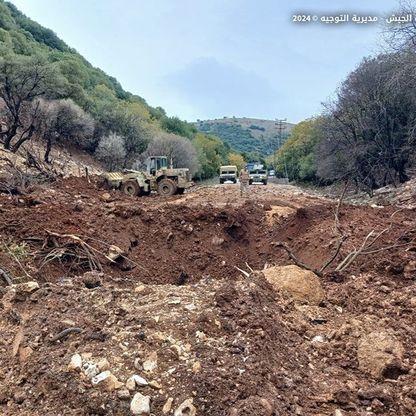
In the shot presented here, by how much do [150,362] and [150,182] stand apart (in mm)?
17522

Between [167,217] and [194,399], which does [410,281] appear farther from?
[167,217]

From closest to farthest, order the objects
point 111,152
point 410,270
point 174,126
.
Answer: point 410,270, point 111,152, point 174,126

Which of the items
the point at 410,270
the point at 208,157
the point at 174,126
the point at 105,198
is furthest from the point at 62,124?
the point at 208,157

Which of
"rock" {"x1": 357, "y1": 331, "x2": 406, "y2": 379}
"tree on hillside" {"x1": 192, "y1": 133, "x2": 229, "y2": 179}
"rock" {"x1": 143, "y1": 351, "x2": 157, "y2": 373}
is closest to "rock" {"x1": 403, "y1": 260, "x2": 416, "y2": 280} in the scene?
"rock" {"x1": 357, "y1": 331, "x2": 406, "y2": 379}

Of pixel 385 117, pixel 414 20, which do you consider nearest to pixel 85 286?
pixel 414 20

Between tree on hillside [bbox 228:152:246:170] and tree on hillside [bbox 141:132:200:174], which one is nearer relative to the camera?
tree on hillside [bbox 141:132:200:174]

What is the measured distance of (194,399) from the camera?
9.53ft

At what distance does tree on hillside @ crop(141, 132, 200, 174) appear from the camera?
4563 cm

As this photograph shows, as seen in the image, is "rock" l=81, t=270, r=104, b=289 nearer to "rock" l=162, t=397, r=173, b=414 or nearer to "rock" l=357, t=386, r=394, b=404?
"rock" l=162, t=397, r=173, b=414

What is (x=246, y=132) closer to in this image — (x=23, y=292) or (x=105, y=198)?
(x=105, y=198)

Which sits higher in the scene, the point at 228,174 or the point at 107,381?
the point at 228,174

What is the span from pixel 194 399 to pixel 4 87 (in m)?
29.6

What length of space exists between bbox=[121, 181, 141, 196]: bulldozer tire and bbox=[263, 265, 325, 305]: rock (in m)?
14.7

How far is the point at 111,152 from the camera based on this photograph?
126 ft
